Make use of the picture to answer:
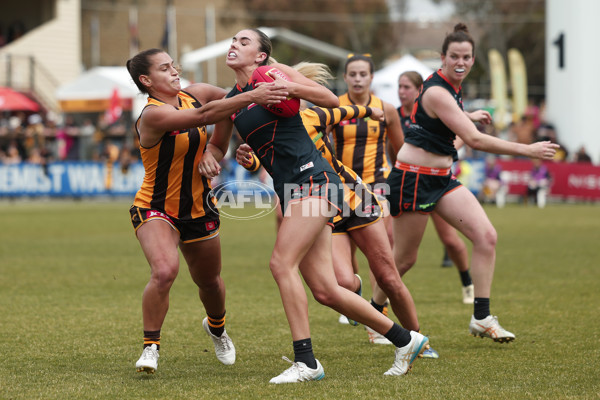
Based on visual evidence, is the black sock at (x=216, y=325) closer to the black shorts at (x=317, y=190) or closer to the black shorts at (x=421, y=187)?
the black shorts at (x=317, y=190)

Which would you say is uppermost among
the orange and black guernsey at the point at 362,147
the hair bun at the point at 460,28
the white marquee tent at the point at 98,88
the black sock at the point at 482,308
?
the white marquee tent at the point at 98,88

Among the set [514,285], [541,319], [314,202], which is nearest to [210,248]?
[314,202]

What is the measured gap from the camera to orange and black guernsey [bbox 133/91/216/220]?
6004 mm

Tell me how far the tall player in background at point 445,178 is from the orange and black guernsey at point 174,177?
173 cm

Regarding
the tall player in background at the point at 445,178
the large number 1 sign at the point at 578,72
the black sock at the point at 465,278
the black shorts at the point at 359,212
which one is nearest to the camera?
the black shorts at the point at 359,212

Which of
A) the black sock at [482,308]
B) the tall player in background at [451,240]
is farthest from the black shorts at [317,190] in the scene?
the tall player in background at [451,240]

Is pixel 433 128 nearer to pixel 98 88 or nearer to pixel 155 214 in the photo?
pixel 155 214

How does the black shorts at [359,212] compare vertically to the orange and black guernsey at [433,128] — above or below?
below

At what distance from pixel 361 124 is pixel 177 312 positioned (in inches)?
102

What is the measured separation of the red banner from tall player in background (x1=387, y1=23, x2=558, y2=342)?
2010cm

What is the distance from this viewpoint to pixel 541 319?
803 centimetres

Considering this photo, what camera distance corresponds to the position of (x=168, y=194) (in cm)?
603

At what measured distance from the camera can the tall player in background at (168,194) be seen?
581 cm

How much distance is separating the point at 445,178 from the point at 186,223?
2.10 meters
